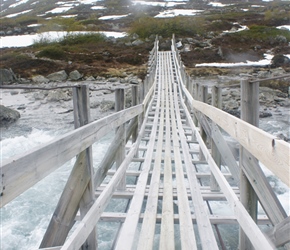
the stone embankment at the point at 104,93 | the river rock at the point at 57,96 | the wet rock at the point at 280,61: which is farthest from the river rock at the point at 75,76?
the wet rock at the point at 280,61

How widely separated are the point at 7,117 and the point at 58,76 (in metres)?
8.68

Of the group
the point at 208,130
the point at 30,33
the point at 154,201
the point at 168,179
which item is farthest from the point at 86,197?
the point at 30,33

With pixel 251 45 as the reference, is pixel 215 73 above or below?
below

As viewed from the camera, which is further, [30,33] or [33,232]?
[30,33]

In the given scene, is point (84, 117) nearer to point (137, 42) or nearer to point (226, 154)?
point (226, 154)

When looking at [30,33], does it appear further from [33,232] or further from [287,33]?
[33,232]

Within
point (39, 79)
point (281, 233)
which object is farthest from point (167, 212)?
point (39, 79)

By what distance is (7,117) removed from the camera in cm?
1259

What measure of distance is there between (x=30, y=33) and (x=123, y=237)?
142ft

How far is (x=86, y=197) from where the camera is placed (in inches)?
93.0

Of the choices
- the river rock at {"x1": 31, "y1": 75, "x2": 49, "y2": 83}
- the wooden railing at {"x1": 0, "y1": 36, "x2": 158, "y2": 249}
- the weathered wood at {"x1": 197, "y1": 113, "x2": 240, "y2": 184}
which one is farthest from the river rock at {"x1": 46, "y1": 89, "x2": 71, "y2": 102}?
the wooden railing at {"x1": 0, "y1": 36, "x2": 158, "y2": 249}

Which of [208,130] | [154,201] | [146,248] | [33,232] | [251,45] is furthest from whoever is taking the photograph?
[251,45]

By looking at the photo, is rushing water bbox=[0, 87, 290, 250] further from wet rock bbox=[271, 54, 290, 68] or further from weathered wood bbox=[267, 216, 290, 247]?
wet rock bbox=[271, 54, 290, 68]

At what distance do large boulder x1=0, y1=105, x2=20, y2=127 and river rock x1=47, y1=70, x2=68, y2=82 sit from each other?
25.7 ft
